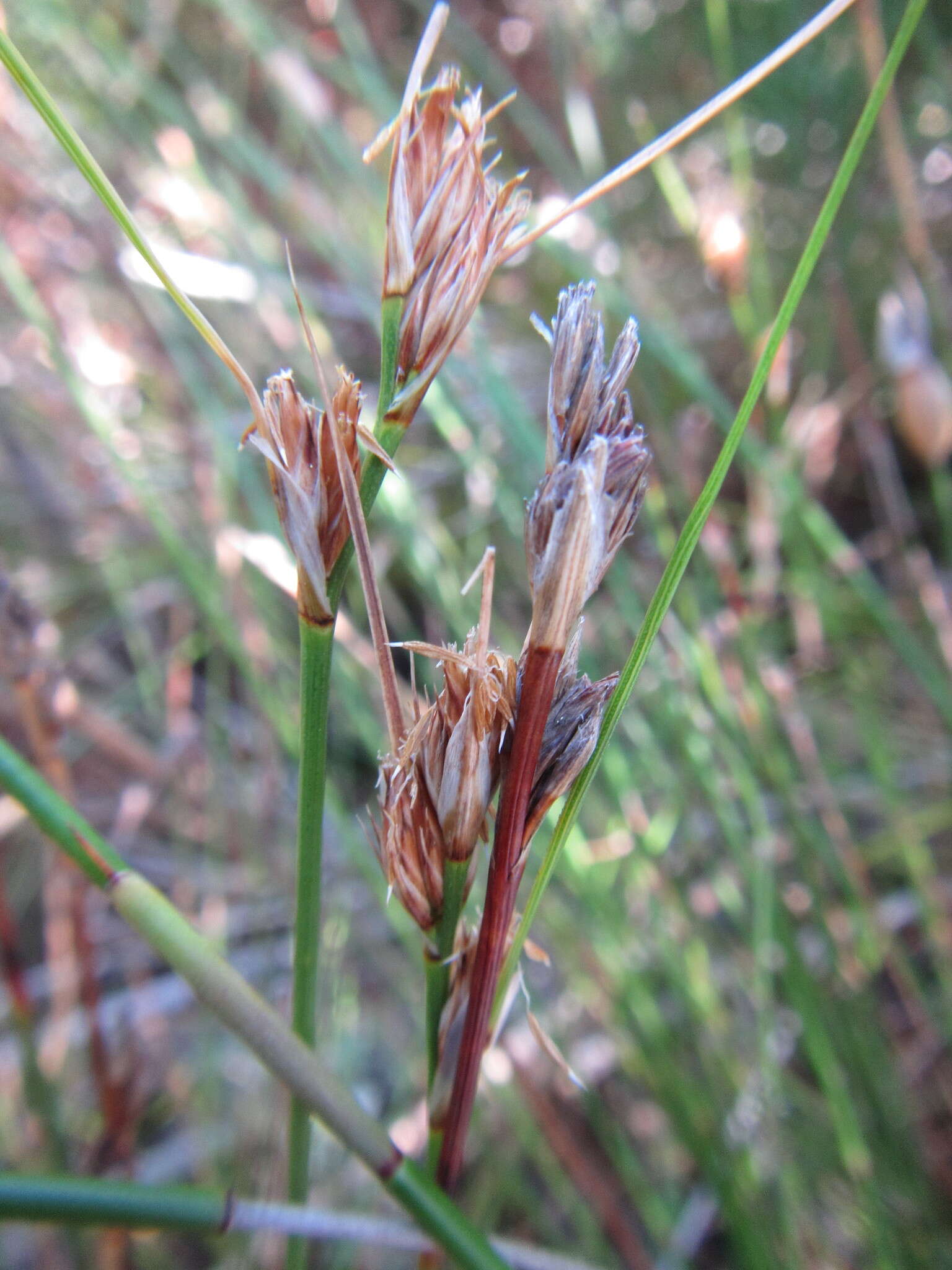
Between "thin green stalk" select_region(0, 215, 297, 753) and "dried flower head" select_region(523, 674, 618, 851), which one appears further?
"thin green stalk" select_region(0, 215, 297, 753)

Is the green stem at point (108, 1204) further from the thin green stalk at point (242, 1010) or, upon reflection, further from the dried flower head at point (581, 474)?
the dried flower head at point (581, 474)

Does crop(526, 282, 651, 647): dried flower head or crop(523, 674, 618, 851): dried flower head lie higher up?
crop(526, 282, 651, 647): dried flower head

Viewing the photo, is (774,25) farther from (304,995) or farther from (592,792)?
(304,995)

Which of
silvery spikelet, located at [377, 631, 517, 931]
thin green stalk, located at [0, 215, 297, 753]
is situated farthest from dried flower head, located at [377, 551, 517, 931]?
thin green stalk, located at [0, 215, 297, 753]

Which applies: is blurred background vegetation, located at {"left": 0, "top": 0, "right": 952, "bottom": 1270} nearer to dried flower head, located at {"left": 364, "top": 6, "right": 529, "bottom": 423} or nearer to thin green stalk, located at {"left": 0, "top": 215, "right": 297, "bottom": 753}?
thin green stalk, located at {"left": 0, "top": 215, "right": 297, "bottom": 753}

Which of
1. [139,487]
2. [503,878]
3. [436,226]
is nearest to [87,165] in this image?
[436,226]

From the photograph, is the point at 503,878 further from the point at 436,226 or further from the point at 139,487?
the point at 139,487

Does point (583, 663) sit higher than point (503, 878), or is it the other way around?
point (583, 663)
